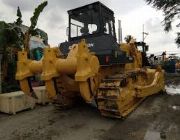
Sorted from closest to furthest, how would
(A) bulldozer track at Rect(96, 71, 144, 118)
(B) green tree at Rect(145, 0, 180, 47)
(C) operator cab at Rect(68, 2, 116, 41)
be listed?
(A) bulldozer track at Rect(96, 71, 144, 118), (C) operator cab at Rect(68, 2, 116, 41), (B) green tree at Rect(145, 0, 180, 47)

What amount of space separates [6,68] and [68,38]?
374 centimetres

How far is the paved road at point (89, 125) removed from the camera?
580cm

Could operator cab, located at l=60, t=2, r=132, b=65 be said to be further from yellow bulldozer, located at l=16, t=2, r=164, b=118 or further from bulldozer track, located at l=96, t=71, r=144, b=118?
bulldozer track, located at l=96, t=71, r=144, b=118

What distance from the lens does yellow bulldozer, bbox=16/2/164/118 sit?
6004 mm

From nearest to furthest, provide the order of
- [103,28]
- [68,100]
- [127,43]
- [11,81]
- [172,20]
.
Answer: [103,28]
[68,100]
[127,43]
[11,81]
[172,20]

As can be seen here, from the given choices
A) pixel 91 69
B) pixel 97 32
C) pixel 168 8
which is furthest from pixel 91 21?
pixel 168 8

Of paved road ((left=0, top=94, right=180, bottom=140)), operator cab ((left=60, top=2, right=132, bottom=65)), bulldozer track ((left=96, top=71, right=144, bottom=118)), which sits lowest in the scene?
paved road ((left=0, top=94, right=180, bottom=140))

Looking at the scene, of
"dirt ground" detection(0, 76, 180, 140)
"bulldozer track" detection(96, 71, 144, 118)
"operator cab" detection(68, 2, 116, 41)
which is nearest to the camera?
"dirt ground" detection(0, 76, 180, 140)

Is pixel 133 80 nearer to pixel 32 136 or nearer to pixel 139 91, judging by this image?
pixel 139 91

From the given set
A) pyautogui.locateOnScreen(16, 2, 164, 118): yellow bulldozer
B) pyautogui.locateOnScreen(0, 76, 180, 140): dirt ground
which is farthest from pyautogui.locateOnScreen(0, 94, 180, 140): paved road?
pyautogui.locateOnScreen(16, 2, 164, 118): yellow bulldozer

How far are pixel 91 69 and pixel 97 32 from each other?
1991mm

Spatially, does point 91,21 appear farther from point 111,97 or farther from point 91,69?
point 111,97

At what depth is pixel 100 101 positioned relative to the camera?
655cm

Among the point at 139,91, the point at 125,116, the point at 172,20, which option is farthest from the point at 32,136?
the point at 172,20
